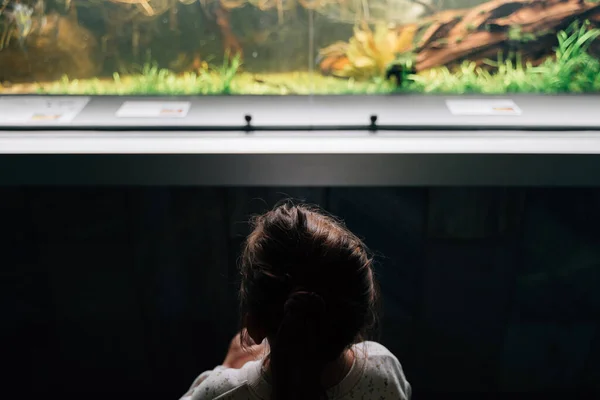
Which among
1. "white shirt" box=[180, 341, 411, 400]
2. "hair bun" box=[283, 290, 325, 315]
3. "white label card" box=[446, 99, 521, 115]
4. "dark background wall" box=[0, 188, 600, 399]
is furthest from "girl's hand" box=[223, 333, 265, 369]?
"white label card" box=[446, 99, 521, 115]

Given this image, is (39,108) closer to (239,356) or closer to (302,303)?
(239,356)

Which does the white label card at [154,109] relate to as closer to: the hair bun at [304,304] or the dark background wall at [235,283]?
the dark background wall at [235,283]

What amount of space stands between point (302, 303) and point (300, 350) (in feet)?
0.23

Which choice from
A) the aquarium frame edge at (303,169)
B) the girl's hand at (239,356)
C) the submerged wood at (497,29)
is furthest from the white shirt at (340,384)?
the submerged wood at (497,29)

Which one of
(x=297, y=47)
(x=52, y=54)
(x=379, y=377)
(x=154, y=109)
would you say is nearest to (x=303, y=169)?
(x=297, y=47)

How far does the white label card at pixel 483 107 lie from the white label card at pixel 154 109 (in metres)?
0.71

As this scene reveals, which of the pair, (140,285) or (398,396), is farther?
(140,285)

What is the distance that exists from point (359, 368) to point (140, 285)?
898 mm

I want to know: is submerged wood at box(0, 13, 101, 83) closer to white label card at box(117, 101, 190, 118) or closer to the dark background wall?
white label card at box(117, 101, 190, 118)

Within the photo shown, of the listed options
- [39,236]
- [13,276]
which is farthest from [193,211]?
[13,276]

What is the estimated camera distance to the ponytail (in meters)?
0.76

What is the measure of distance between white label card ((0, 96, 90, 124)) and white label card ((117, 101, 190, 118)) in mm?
121

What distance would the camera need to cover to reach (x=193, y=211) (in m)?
1.54

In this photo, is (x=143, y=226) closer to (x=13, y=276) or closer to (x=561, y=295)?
(x=13, y=276)
